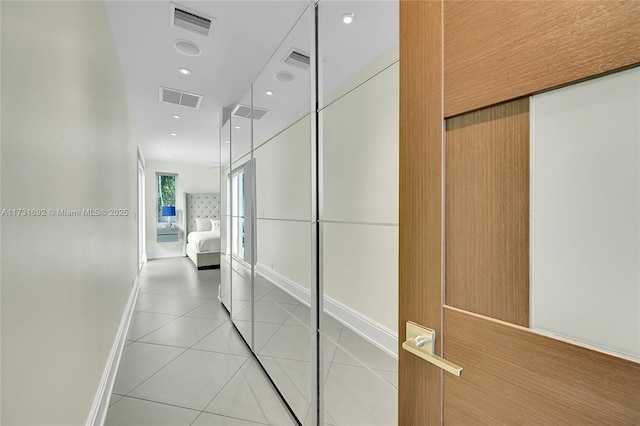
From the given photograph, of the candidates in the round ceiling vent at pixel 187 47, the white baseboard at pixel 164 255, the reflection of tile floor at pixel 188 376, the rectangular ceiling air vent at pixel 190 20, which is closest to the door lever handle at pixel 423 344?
the reflection of tile floor at pixel 188 376

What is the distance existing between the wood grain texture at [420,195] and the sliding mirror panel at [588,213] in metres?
0.19

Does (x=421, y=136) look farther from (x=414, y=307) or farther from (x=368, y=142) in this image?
(x=368, y=142)

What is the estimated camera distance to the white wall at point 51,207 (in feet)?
2.58

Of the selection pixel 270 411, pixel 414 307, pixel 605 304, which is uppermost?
pixel 605 304

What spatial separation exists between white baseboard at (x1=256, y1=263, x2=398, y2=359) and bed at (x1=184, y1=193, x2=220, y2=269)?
15.9 ft

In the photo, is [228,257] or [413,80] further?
[228,257]

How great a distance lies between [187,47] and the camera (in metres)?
2.29

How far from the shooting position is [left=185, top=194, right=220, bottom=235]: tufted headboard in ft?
26.6

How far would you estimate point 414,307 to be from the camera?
2.22 feet

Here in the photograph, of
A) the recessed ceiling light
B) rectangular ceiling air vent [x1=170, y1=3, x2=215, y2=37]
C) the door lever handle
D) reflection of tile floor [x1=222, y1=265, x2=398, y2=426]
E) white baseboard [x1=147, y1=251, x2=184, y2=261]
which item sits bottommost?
white baseboard [x1=147, y1=251, x2=184, y2=261]

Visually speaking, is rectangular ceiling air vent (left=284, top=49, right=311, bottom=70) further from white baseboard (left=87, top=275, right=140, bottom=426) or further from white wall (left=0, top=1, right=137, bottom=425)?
white baseboard (left=87, top=275, right=140, bottom=426)

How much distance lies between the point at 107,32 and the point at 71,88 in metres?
1.10

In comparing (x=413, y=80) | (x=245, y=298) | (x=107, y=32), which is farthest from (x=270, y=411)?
(x=107, y=32)

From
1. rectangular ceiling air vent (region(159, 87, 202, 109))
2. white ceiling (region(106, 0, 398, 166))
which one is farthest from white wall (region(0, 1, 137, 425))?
rectangular ceiling air vent (region(159, 87, 202, 109))
